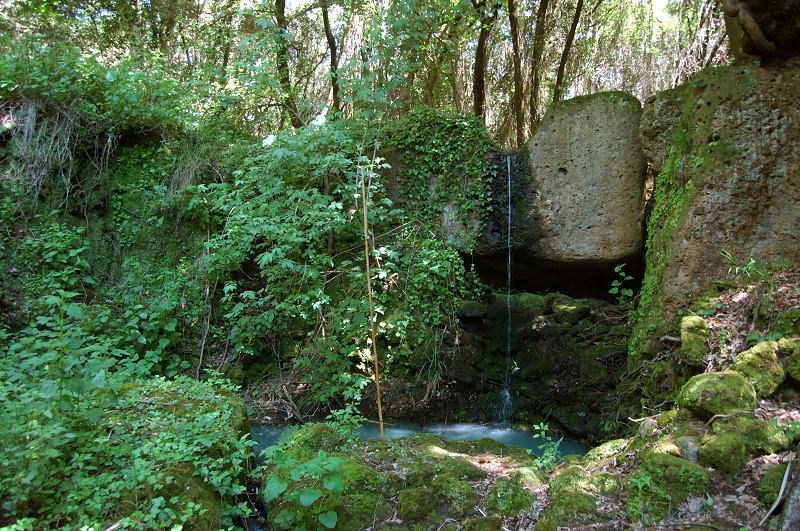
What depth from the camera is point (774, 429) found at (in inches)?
99.3

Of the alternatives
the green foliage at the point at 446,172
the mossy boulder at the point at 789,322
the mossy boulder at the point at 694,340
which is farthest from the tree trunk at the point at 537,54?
the mossy boulder at the point at 789,322

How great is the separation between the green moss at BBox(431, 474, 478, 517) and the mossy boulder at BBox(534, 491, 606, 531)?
0.42 metres

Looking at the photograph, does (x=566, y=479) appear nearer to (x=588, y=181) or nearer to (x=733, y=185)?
(x=733, y=185)

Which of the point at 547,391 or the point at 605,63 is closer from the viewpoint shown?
the point at 547,391

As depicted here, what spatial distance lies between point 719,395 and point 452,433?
284 centimetres

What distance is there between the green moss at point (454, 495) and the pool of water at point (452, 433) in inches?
76.7

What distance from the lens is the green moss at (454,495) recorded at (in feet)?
9.14

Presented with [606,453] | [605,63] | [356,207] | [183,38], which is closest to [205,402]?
[606,453]

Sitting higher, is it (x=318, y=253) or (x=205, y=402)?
(x=318, y=253)

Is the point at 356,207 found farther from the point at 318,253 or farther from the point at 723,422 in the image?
the point at 723,422

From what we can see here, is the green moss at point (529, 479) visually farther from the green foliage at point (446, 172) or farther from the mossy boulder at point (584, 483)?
the green foliage at point (446, 172)

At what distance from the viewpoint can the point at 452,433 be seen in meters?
5.20

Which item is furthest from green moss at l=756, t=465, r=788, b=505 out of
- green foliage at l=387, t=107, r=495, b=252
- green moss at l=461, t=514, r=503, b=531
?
green foliage at l=387, t=107, r=495, b=252

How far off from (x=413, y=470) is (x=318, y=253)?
373cm
